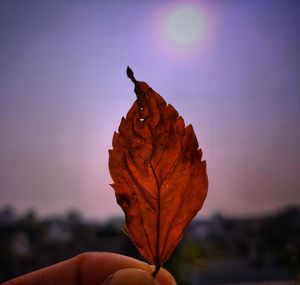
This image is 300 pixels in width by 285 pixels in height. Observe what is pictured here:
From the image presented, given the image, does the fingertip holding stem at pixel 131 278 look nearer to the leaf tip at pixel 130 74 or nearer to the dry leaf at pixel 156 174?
the dry leaf at pixel 156 174

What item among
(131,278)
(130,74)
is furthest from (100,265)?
(130,74)

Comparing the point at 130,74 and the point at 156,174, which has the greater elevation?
the point at 130,74

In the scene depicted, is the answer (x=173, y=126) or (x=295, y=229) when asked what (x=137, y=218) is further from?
(x=295, y=229)

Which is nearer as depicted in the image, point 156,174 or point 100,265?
point 156,174

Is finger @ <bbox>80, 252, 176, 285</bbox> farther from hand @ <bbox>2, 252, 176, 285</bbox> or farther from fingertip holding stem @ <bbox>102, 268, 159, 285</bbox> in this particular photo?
fingertip holding stem @ <bbox>102, 268, 159, 285</bbox>

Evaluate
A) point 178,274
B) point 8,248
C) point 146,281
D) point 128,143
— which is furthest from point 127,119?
point 8,248

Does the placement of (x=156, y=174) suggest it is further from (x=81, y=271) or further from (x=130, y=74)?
(x=81, y=271)
